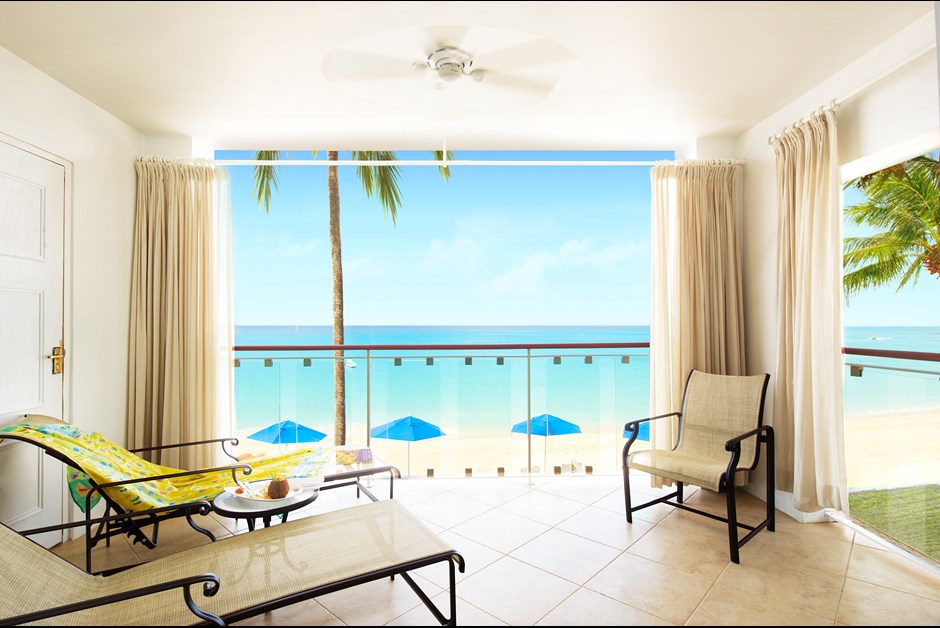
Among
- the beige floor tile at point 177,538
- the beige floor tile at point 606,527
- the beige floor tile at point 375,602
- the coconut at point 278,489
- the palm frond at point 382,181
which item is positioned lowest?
the beige floor tile at point 177,538

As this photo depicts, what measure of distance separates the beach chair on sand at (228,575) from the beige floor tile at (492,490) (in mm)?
1314

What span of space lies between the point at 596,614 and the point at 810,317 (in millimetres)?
2035

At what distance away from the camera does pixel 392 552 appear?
6.22 ft

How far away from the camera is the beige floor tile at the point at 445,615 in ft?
6.56

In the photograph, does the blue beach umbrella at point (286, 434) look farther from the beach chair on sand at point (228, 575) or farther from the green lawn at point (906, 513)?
the green lawn at point (906, 513)

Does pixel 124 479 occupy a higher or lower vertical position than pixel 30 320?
lower

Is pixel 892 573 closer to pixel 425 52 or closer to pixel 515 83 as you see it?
pixel 515 83

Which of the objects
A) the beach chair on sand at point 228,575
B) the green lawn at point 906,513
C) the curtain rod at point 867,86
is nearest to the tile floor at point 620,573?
the green lawn at point 906,513

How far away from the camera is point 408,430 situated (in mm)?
3807

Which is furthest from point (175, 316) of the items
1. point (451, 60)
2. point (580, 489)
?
point (580, 489)

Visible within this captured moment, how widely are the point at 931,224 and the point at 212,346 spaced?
896 centimetres

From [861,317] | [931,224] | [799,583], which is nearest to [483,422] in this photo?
[799,583]

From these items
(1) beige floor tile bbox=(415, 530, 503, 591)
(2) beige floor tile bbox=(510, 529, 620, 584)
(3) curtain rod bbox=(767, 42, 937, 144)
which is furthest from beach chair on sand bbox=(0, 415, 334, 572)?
(3) curtain rod bbox=(767, 42, 937, 144)

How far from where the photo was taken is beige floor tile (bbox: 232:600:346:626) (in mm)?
2018
